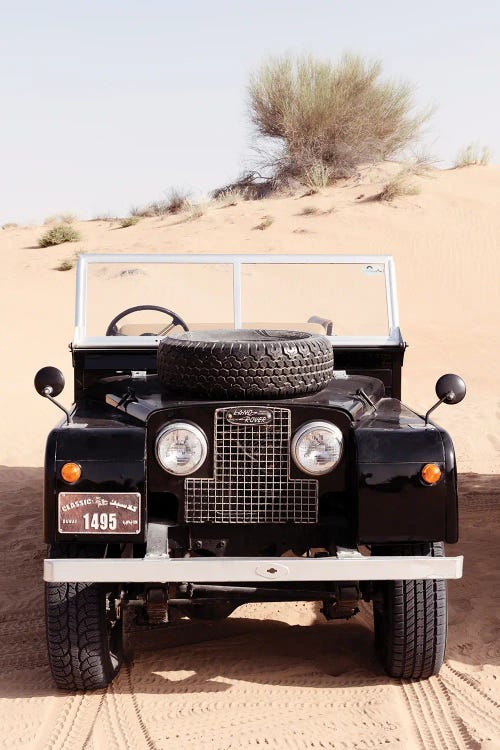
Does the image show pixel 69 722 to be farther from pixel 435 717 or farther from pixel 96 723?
pixel 435 717

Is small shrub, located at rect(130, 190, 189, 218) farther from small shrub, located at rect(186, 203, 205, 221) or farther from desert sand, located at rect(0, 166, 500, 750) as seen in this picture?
desert sand, located at rect(0, 166, 500, 750)

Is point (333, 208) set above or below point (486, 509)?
above

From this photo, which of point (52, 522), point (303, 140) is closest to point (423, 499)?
point (52, 522)

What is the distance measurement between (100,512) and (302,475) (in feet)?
2.66

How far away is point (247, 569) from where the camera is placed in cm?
369

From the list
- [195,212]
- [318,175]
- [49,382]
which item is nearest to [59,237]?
[195,212]

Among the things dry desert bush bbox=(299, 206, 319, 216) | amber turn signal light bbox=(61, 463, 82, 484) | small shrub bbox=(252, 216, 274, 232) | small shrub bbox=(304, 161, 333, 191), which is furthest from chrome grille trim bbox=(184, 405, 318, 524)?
small shrub bbox=(304, 161, 333, 191)

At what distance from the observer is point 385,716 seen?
3.88 meters

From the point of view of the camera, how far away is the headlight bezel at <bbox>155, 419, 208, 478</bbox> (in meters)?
3.85

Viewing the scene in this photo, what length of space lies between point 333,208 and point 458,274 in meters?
5.16

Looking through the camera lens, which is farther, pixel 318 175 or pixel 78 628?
pixel 318 175

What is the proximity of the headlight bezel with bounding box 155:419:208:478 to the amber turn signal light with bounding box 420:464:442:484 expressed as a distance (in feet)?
2.81

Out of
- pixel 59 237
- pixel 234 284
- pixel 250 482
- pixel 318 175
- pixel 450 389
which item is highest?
pixel 318 175

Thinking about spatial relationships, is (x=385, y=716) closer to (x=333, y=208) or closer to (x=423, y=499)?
(x=423, y=499)
